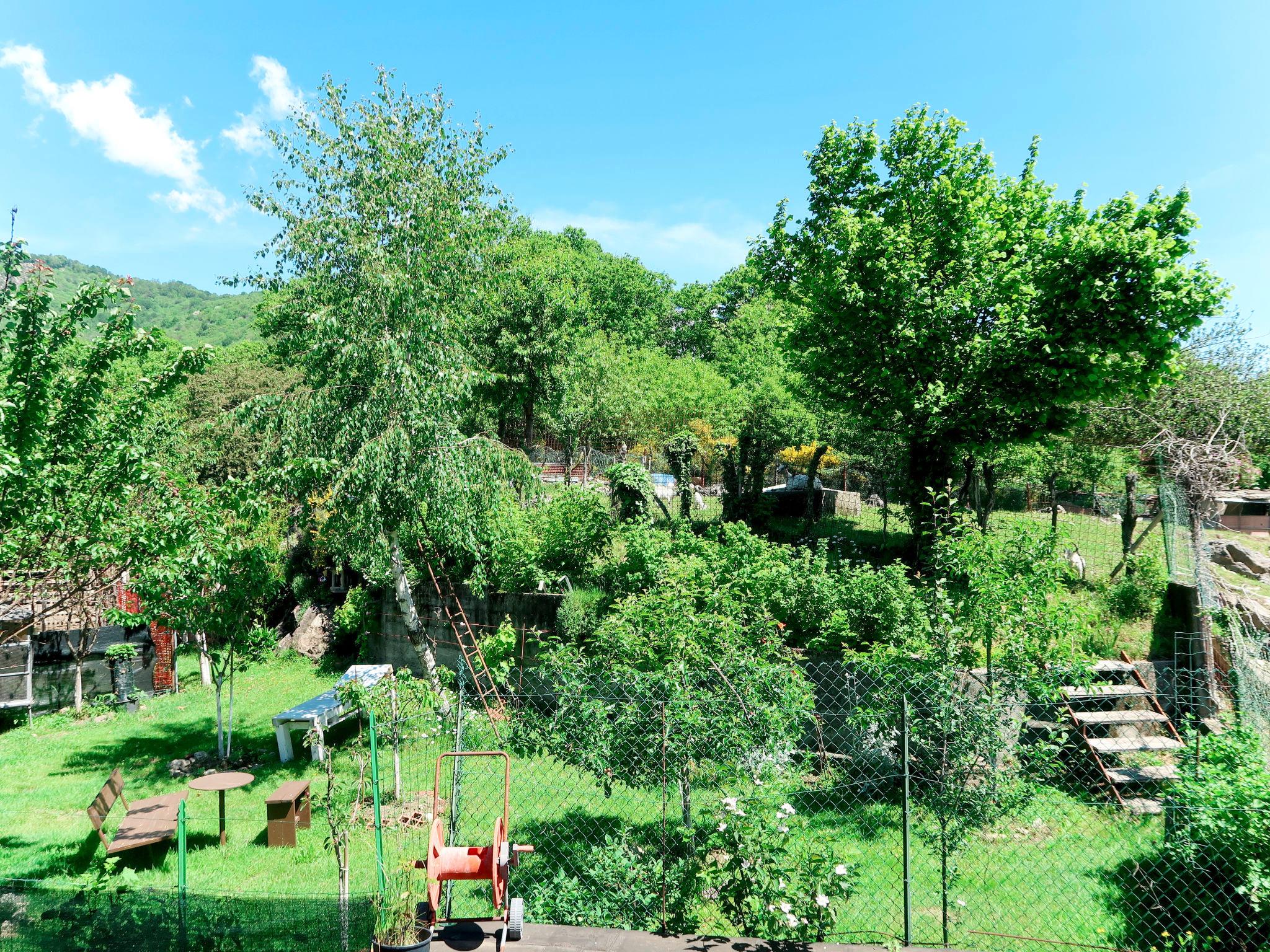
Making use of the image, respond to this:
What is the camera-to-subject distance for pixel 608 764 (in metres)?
5.65

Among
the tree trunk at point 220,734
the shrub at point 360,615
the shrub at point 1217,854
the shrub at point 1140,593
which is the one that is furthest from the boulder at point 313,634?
the shrub at point 1217,854

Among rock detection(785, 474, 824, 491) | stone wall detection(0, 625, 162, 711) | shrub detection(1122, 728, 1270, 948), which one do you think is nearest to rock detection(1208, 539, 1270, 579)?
shrub detection(1122, 728, 1270, 948)

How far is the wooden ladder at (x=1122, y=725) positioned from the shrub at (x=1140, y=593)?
57.5 inches

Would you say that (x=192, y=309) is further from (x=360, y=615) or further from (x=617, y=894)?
(x=617, y=894)

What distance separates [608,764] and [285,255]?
924 centimetres

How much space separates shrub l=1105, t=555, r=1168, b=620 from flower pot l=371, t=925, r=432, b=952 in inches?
421

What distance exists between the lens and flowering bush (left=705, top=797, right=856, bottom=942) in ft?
14.8

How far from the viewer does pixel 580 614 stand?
493 inches

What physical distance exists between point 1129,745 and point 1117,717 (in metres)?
0.45

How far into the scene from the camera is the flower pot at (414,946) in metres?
4.23

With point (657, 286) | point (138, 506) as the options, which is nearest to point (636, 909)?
point (138, 506)

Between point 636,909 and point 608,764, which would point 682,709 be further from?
point 636,909

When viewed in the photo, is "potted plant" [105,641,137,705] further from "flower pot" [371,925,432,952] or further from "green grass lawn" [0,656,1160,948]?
"flower pot" [371,925,432,952]

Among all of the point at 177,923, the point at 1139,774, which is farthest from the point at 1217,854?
the point at 177,923
